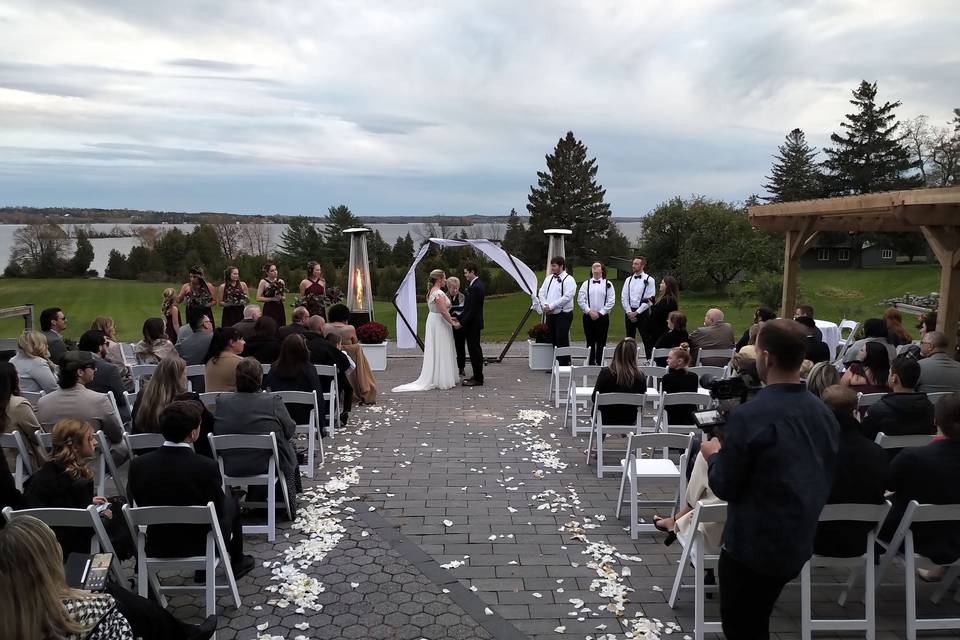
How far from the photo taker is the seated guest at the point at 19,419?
16.4ft

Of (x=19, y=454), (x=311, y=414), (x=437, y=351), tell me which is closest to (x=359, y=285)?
(x=437, y=351)

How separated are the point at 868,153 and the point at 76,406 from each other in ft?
173

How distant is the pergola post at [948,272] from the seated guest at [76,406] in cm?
882

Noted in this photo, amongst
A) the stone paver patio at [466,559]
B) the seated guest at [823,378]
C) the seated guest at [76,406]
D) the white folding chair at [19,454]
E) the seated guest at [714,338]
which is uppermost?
the seated guest at [823,378]

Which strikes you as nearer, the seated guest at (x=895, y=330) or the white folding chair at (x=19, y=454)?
the white folding chair at (x=19, y=454)

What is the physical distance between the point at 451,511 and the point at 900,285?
137 ft

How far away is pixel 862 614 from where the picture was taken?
4.15 metres

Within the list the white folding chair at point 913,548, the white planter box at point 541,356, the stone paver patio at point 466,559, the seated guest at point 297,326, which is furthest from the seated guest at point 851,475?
the white planter box at point 541,356

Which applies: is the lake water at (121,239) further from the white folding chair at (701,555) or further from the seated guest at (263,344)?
the white folding chair at (701,555)

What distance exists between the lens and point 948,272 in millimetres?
8219

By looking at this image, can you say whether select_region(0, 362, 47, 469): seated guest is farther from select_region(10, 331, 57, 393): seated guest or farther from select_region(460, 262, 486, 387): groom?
select_region(460, 262, 486, 387): groom

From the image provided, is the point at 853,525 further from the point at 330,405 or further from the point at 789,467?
the point at 330,405

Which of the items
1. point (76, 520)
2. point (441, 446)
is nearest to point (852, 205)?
point (441, 446)

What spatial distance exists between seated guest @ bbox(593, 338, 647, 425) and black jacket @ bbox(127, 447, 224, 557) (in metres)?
3.76
